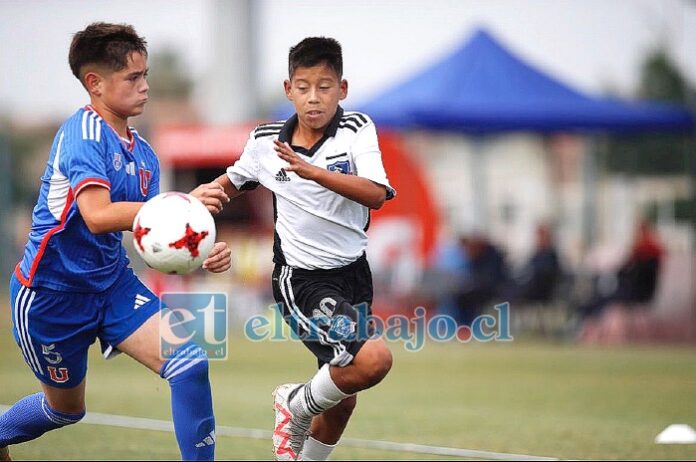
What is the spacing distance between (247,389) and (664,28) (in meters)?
21.2

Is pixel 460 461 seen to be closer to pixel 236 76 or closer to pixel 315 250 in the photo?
pixel 315 250

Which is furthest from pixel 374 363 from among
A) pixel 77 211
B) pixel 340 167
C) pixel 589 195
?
pixel 589 195

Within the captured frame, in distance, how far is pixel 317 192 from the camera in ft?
21.9

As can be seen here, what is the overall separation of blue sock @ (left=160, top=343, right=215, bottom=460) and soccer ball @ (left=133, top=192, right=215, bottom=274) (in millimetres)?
513

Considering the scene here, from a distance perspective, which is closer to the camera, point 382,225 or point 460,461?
point 460,461

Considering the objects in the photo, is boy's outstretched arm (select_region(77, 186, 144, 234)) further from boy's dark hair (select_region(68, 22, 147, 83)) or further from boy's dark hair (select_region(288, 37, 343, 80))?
boy's dark hair (select_region(288, 37, 343, 80))

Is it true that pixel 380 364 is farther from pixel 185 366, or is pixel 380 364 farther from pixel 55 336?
pixel 55 336

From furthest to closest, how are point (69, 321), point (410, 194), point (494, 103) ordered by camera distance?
1. point (410, 194)
2. point (494, 103)
3. point (69, 321)

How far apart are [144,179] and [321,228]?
1.06 metres

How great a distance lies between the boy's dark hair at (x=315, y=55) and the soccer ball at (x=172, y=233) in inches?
47.2

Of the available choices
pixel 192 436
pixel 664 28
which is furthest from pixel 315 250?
pixel 664 28

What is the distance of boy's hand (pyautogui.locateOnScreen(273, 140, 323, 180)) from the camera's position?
6.05 m

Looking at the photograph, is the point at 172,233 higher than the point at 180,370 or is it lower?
higher

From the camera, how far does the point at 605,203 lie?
115ft
